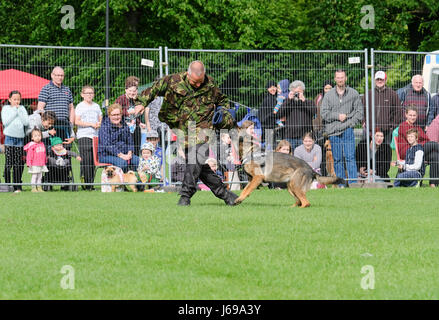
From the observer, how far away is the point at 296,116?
57.3ft

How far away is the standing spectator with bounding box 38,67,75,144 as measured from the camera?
1680 cm

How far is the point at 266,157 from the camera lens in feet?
43.1

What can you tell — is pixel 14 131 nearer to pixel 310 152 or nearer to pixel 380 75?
pixel 310 152

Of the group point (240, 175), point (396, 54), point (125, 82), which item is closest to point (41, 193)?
point (125, 82)

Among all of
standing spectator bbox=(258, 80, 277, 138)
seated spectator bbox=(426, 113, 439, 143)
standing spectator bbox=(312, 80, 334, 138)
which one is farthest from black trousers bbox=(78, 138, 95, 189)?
seated spectator bbox=(426, 113, 439, 143)

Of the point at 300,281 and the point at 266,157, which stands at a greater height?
the point at 266,157

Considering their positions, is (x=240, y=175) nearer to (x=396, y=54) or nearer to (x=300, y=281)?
(x=396, y=54)

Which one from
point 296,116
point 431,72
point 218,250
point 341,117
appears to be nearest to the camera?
point 218,250

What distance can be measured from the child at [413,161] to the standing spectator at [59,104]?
6.79 m

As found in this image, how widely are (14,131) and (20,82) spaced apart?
0.99 m

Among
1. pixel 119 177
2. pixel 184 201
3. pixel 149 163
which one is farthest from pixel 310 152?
pixel 184 201

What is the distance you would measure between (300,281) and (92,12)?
112 feet
